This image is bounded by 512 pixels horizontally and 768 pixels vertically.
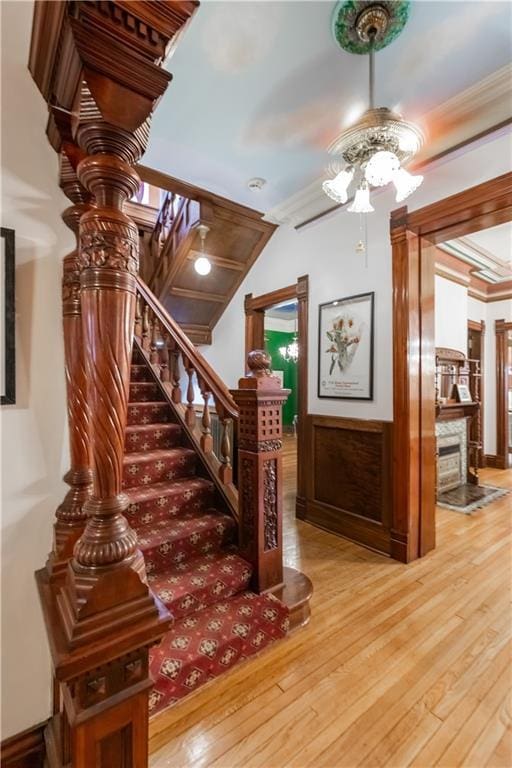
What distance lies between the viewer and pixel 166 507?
2.16 meters

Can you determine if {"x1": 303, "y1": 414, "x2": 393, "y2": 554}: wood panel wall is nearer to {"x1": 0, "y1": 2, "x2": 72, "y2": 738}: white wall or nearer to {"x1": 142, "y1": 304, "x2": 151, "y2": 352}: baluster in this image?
{"x1": 142, "y1": 304, "x2": 151, "y2": 352}: baluster

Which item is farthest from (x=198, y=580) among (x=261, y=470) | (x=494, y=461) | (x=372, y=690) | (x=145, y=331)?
(x=494, y=461)

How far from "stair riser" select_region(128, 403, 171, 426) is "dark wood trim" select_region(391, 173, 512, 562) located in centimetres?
181

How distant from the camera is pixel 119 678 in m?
0.88

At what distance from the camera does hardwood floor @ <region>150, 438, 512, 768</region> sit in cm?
127

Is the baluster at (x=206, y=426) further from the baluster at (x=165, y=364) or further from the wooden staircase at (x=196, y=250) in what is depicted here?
the wooden staircase at (x=196, y=250)

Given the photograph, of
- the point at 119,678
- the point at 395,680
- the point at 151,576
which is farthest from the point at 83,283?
the point at 395,680

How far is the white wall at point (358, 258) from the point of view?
2324 millimetres

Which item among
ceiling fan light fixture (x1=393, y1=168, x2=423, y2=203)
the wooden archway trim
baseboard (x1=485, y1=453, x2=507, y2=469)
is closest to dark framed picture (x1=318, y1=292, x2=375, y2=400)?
the wooden archway trim

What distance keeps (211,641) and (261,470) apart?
0.80m

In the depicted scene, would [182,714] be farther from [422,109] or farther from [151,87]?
[422,109]

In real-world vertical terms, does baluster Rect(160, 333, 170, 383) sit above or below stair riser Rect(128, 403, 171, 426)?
above

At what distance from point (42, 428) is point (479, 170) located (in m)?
2.85

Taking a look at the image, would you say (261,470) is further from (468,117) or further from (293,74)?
(468,117)
